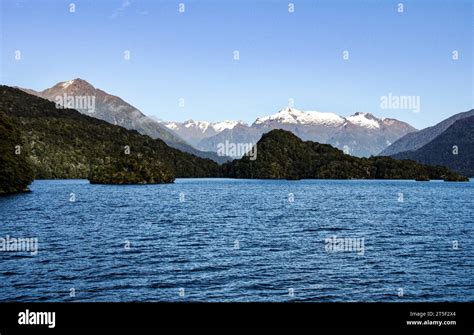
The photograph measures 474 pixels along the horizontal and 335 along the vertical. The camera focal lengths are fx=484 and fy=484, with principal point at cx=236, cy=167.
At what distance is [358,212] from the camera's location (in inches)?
5664

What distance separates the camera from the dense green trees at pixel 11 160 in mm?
175875

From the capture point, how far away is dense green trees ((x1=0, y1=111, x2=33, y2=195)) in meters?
176

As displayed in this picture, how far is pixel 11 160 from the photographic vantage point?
178 m
